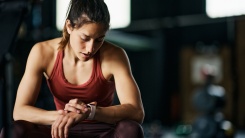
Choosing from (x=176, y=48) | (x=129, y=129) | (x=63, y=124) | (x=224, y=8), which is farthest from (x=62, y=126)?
(x=176, y=48)

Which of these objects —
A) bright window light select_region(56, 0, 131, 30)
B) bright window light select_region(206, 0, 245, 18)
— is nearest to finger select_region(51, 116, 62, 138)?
bright window light select_region(206, 0, 245, 18)

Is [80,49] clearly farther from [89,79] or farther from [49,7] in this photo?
[49,7]

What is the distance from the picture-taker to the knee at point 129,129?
1681 millimetres

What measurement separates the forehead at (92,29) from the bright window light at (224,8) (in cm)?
459

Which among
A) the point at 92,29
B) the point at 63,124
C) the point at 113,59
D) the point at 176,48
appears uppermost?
the point at 92,29

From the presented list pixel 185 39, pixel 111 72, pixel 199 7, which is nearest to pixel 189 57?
pixel 185 39

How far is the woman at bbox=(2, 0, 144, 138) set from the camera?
5.55ft

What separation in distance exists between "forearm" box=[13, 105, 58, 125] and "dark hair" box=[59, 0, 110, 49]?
308 millimetres

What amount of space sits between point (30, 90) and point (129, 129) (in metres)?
0.38

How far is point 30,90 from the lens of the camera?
180 cm

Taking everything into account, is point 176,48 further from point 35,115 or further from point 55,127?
point 55,127

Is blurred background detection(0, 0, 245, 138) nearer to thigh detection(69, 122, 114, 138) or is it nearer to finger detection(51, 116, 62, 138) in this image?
thigh detection(69, 122, 114, 138)

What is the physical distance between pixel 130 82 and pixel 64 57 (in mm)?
259

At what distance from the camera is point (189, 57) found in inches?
303
